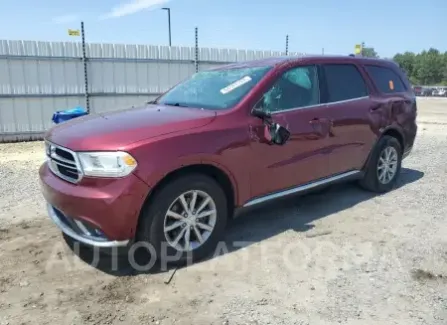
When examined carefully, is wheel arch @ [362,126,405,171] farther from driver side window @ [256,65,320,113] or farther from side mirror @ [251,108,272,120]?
side mirror @ [251,108,272,120]

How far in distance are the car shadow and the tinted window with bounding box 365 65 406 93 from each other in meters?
1.42

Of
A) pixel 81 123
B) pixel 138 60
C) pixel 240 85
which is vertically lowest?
pixel 81 123

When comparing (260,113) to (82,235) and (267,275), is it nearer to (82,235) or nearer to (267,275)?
(267,275)

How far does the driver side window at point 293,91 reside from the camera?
3.99 metres

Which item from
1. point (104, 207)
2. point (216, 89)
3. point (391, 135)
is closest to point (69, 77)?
point (216, 89)

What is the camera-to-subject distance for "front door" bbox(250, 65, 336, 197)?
3850mm

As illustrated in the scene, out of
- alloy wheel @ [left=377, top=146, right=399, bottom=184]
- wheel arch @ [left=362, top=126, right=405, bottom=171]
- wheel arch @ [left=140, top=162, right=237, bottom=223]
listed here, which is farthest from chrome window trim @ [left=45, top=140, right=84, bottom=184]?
alloy wheel @ [left=377, top=146, right=399, bottom=184]

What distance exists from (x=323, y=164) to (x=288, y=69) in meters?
1.12

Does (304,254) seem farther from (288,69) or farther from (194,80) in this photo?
(194,80)

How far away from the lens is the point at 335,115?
15.0 feet

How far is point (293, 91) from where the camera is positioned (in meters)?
4.23

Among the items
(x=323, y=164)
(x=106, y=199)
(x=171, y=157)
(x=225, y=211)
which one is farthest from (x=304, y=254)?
(x=106, y=199)

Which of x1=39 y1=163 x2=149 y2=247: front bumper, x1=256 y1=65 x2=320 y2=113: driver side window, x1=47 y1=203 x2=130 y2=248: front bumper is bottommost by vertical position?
x1=47 y1=203 x2=130 y2=248: front bumper

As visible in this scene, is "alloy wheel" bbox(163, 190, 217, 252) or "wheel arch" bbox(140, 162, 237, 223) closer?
"wheel arch" bbox(140, 162, 237, 223)
